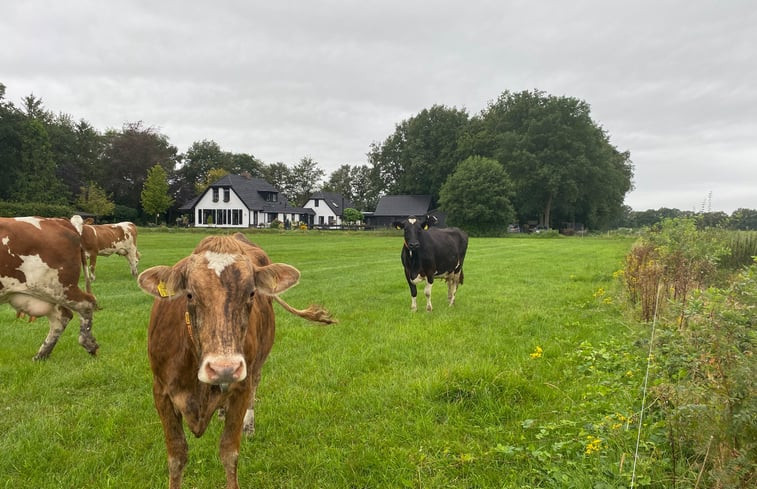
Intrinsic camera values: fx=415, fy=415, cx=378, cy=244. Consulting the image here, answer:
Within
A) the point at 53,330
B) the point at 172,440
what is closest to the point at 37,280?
the point at 53,330

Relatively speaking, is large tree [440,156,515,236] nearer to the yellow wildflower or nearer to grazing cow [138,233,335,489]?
the yellow wildflower

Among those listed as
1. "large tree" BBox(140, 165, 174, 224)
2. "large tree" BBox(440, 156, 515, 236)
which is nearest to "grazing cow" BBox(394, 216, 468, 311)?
"large tree" BBox(440, 156, 515, 236)

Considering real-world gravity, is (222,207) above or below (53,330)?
above

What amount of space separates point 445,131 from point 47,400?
80.2 metres

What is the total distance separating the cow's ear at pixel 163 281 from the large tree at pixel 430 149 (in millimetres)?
76828

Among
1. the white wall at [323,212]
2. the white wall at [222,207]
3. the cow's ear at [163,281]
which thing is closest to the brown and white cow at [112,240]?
the cow's ear at [163,281]

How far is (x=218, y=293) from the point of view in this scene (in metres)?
2.62

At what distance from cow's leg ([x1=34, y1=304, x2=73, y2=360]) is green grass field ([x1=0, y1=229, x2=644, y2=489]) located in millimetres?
149

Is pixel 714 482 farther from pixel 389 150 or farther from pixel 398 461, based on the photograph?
pixel 389 150

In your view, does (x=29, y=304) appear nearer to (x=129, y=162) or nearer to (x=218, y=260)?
(x=218, y=260)

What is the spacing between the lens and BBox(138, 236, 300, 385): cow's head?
2416 mm

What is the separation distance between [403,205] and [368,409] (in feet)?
240

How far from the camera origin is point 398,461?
3.61 m

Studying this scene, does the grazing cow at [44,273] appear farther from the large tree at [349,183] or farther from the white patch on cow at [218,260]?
the large tree at [349,183]
